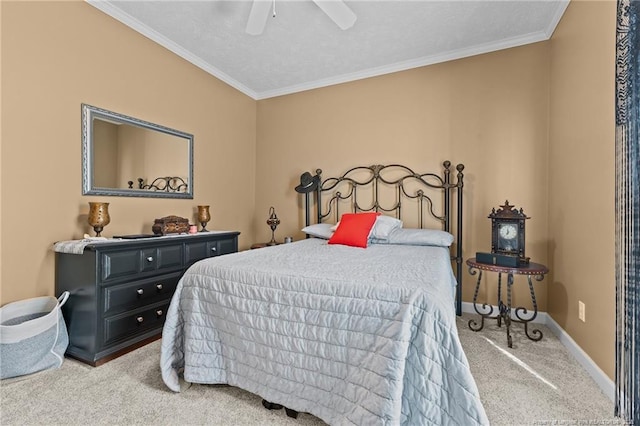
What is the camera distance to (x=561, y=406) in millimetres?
1505

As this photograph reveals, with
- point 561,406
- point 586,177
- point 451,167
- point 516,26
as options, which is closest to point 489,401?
point 561,406

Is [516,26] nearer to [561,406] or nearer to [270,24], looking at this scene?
[270,24]

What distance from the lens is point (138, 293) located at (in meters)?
2.19

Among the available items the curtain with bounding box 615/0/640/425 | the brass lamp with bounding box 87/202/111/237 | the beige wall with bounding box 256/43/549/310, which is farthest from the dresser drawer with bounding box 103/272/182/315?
the curtain with bounding box 615/0/640/425

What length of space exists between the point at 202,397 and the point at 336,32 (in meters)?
3.03

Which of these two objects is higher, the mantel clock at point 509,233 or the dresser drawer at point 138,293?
the mantel clock at point 509,233

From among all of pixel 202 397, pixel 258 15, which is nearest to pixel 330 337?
pixel 202 397

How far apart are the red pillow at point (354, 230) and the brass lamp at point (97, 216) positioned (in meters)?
1.86

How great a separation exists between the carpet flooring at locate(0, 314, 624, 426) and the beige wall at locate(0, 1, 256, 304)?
2.38 ft

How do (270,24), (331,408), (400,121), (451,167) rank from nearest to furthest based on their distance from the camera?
(331,408), (270,24), (451,167), (400,121)

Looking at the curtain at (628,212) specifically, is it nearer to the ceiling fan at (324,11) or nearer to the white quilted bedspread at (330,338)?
the white quilted bedspread at (330,338)

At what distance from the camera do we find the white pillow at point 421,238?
2576mm

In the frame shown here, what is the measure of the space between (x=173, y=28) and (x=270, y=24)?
3.01 ft

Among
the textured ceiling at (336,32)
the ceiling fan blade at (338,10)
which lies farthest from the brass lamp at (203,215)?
the ceiling fan blade at (338,10)
